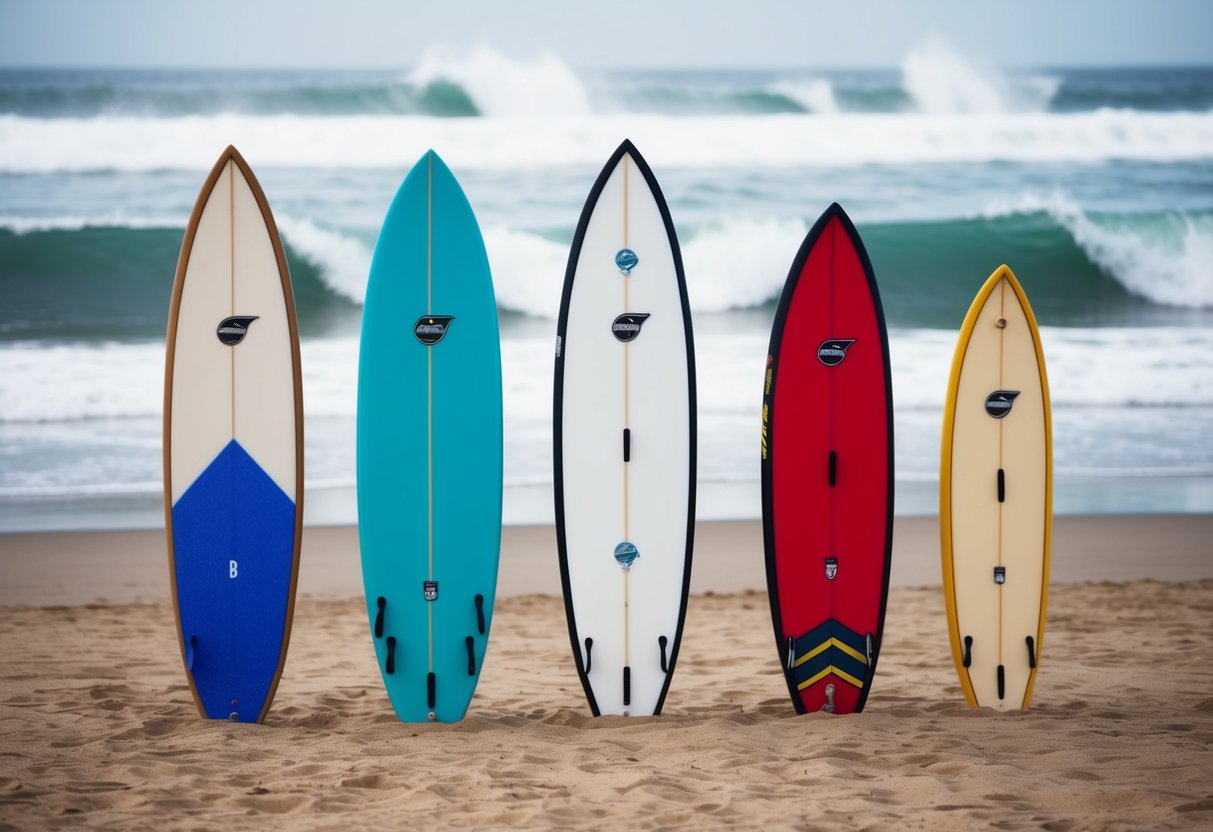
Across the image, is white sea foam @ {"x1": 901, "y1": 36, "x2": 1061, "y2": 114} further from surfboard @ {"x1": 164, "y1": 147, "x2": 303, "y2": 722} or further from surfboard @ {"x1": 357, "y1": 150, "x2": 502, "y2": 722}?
surfboard @ {"x1": 164, "y1": 147, "x2": 303, "y2": 722}

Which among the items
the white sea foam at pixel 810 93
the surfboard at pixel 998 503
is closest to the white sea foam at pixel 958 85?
the white sea foam at pixel 810 93

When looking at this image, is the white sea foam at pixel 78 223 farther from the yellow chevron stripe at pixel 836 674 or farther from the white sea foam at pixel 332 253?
the yellow chevron stripe at pixel 836 674

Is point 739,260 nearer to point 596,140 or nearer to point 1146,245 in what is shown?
point 596,140

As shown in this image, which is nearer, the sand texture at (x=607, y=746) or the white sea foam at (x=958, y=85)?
the sand texture at (x=607, y=746)

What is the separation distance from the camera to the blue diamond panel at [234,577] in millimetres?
3479

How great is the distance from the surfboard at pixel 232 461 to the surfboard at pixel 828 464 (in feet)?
4.97

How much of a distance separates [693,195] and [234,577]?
37.9ft

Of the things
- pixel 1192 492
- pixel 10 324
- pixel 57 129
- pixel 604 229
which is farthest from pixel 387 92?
pixel 604 229

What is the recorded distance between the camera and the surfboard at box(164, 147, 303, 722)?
3.48 m

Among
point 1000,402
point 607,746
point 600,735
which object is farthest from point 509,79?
point 607,746

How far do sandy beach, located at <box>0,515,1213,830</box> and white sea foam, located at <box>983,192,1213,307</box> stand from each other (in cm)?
942

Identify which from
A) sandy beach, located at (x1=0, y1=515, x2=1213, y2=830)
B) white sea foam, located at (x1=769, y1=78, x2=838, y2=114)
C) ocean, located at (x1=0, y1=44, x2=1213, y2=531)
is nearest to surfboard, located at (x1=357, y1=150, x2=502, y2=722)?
A: sandy beach, located at (x1=0, y1=515, x2=1213, y2=830)

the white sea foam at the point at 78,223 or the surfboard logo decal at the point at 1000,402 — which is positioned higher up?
the white sea foam at the point at 78,223

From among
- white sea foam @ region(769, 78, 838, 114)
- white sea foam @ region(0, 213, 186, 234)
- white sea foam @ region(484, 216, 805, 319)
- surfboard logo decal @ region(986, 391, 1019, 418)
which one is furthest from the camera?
white sea foam @ region(769, 78, 838, 114)
